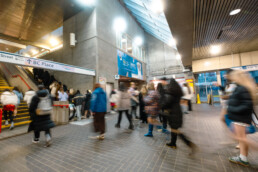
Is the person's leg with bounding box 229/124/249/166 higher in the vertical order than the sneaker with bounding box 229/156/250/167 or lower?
higher

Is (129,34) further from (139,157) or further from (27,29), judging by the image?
(139,157)

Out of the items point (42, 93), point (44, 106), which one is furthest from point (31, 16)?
point (44, 106)

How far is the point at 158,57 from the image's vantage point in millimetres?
16641

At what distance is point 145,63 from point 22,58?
558 inches

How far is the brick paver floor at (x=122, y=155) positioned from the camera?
2198mm

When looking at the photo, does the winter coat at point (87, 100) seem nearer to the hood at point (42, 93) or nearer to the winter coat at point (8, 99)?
the winter coat at point (8, 99)

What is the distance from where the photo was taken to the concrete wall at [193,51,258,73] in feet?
30.6

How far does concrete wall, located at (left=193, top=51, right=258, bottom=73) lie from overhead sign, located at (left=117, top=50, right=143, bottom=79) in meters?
6.15

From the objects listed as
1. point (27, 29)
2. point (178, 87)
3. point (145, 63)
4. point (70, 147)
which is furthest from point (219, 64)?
point (27, 29)

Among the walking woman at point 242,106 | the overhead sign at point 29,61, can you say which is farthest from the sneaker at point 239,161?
the overhead sign at point 29,61

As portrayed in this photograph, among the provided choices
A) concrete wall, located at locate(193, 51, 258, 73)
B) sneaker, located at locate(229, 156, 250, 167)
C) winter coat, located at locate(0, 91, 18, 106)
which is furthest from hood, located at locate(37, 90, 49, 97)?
concrete wall, located at locate(193, 51, 258, 73)

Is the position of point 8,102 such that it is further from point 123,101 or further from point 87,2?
point 87,2

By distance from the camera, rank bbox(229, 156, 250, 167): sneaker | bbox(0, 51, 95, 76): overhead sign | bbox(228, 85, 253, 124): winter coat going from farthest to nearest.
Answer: bbox(0, 51, 95, 76): overhead sign → bbox(229, 156, 250, 167): sneaker → bbox(228, 85, 253, 124): winter coat

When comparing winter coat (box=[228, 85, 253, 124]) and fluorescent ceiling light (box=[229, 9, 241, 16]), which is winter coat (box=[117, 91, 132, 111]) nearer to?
winter coat (box=[228, 85, 253, 124])
